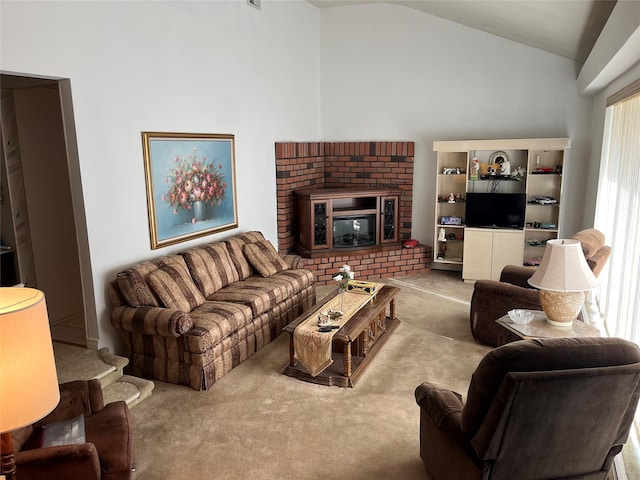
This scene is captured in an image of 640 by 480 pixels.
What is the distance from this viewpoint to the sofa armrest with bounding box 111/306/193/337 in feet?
11.7

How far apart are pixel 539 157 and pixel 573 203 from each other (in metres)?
0.74

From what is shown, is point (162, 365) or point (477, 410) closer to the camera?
A: point (477, 410)

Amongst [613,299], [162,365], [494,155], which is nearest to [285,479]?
[162,365]

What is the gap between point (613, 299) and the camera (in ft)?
13.5

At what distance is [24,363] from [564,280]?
287cm

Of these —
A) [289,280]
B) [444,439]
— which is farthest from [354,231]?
[444,439]

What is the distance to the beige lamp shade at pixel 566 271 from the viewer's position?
2994 millimetres

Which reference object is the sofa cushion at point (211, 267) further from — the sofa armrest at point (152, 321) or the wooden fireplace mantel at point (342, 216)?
the wooden fireplace mantel at point (342, 216)

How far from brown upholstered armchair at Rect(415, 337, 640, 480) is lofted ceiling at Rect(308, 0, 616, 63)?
2774mm

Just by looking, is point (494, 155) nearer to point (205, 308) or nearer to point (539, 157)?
point (539, 157)

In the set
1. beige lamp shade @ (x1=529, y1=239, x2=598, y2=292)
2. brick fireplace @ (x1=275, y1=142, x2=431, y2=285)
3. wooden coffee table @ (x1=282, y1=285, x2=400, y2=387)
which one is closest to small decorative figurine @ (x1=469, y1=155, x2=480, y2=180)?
brick fireplace @ (x1=275, y1=142, x2=431, y2=285)

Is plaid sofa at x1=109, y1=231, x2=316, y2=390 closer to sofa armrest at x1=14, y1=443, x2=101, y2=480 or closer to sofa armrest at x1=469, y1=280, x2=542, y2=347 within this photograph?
sofa armrest at x1=14, y1=443, x2=101, y2=480

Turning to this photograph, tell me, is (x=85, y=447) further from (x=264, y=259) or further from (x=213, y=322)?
(x=264, y=259)

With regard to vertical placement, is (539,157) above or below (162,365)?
above
